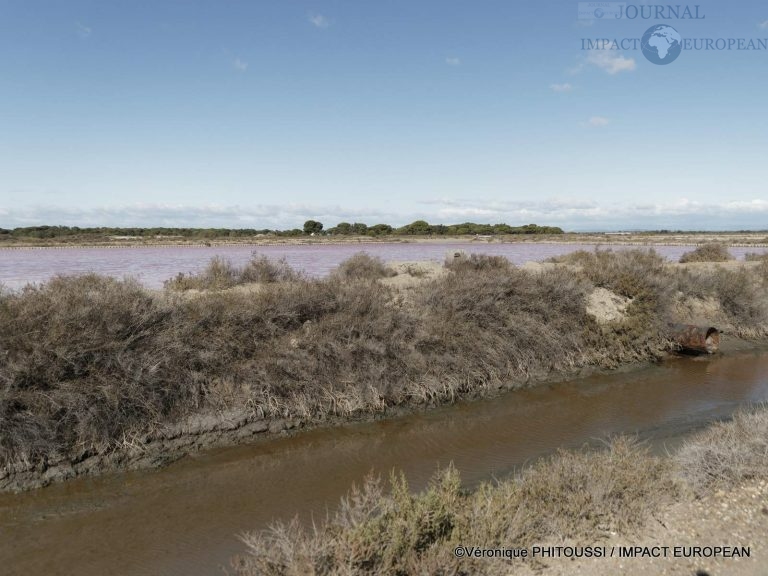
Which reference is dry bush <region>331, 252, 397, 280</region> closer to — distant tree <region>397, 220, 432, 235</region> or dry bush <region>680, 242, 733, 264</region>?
dry bush <region>680, 242, 733, 264</region>

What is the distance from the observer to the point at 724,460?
18.8ft

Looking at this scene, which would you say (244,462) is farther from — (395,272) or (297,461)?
(395,272)

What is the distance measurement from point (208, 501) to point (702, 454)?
6.61m

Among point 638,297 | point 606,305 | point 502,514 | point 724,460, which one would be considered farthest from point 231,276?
point 724,460

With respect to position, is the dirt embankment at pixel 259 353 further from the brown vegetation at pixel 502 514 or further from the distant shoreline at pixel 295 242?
the distant shoreline at pixel 295 242

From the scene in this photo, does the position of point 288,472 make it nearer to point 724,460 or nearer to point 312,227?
point 724,460

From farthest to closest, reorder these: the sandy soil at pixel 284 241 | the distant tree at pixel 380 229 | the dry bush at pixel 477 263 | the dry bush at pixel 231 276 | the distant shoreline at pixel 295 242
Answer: the distant tree at pixel 380 229 → the sandy soil at pixel 284 241 → the distant shoreline at pixel 295 242 → the dry bush at pixel 477 263 → the dry bush at pixel 231 276

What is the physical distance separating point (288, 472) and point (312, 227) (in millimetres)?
75246

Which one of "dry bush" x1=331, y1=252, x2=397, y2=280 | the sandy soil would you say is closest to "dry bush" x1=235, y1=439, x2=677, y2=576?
"dry bush" x1=331, y1=252, x2=397, y2=280

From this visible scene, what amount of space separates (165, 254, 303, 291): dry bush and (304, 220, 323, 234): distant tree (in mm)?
62692

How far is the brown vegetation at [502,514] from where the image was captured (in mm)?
3859

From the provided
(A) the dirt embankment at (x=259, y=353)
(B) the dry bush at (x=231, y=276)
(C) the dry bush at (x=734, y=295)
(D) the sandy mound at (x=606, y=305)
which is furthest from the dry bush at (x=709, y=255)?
(B) the dry bush at (x=231, y=276)

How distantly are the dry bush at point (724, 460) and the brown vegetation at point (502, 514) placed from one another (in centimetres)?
1

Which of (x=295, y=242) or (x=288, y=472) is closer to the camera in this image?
(x=288, y=472)
